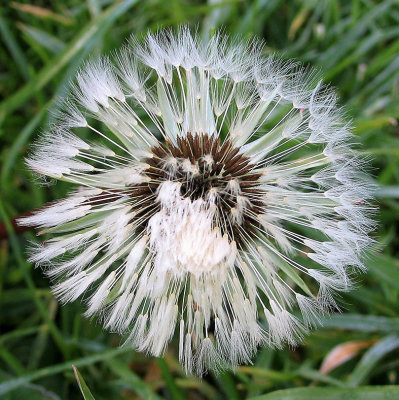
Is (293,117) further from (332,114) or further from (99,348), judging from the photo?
(99,348)

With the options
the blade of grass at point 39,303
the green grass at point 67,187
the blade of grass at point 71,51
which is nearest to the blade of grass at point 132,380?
the green grass at point 67,187

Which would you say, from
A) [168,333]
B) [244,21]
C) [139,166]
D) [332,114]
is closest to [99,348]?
[168,333]

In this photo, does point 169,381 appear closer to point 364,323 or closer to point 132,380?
point 132,380

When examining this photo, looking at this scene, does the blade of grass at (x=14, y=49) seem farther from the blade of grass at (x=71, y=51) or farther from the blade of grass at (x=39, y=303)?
the blade of grass at (x=39, y=303)

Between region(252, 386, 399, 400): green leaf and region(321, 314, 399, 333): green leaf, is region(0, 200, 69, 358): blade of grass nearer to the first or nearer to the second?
region(252, 386, 399, 400): green leaf

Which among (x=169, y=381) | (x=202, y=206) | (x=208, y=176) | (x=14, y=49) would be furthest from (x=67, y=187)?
(x=202, y=206)

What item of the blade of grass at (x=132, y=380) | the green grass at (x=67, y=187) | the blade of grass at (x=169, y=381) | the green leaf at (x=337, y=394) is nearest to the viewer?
the green leaf at (x=337, y=394)
